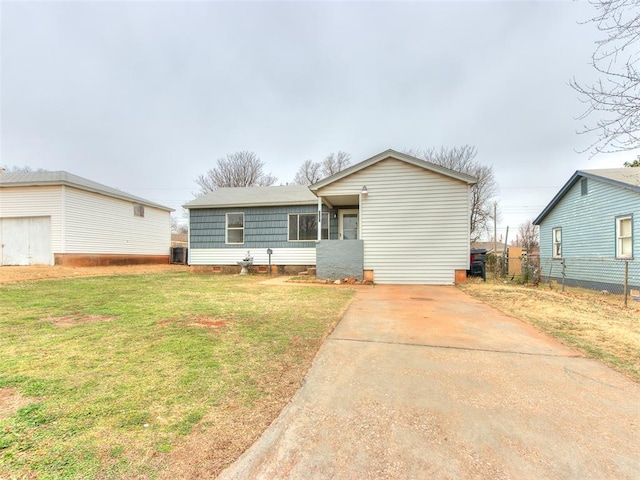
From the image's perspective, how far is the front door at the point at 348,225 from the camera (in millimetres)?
13328

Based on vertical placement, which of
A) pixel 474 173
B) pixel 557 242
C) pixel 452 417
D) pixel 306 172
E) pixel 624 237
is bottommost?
pixel 452 417

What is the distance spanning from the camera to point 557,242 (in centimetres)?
1419

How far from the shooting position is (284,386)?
2.57 m

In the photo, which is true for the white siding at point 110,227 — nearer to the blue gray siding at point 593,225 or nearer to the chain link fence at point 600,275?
the chain link fence at point 600,275

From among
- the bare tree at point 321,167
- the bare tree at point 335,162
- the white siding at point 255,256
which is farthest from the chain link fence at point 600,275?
the bare tree at point 321,167

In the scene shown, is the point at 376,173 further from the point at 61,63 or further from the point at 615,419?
the point at 61,63

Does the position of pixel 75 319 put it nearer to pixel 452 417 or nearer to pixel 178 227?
pixel 452 417

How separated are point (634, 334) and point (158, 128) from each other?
23003 mm

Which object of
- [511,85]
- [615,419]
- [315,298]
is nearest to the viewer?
[615,419]

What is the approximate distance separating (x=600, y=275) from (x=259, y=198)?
14622 mm

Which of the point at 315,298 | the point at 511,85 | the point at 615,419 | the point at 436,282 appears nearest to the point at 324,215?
the point at 436,282

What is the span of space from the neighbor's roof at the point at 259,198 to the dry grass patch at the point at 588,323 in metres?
8.53

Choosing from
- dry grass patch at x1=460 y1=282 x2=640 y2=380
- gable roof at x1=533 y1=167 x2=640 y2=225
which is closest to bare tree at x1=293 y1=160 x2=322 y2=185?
gable roof at x1=533 y1=167 x2=640 y2=225

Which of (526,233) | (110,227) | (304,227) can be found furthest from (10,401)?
(526,233)
